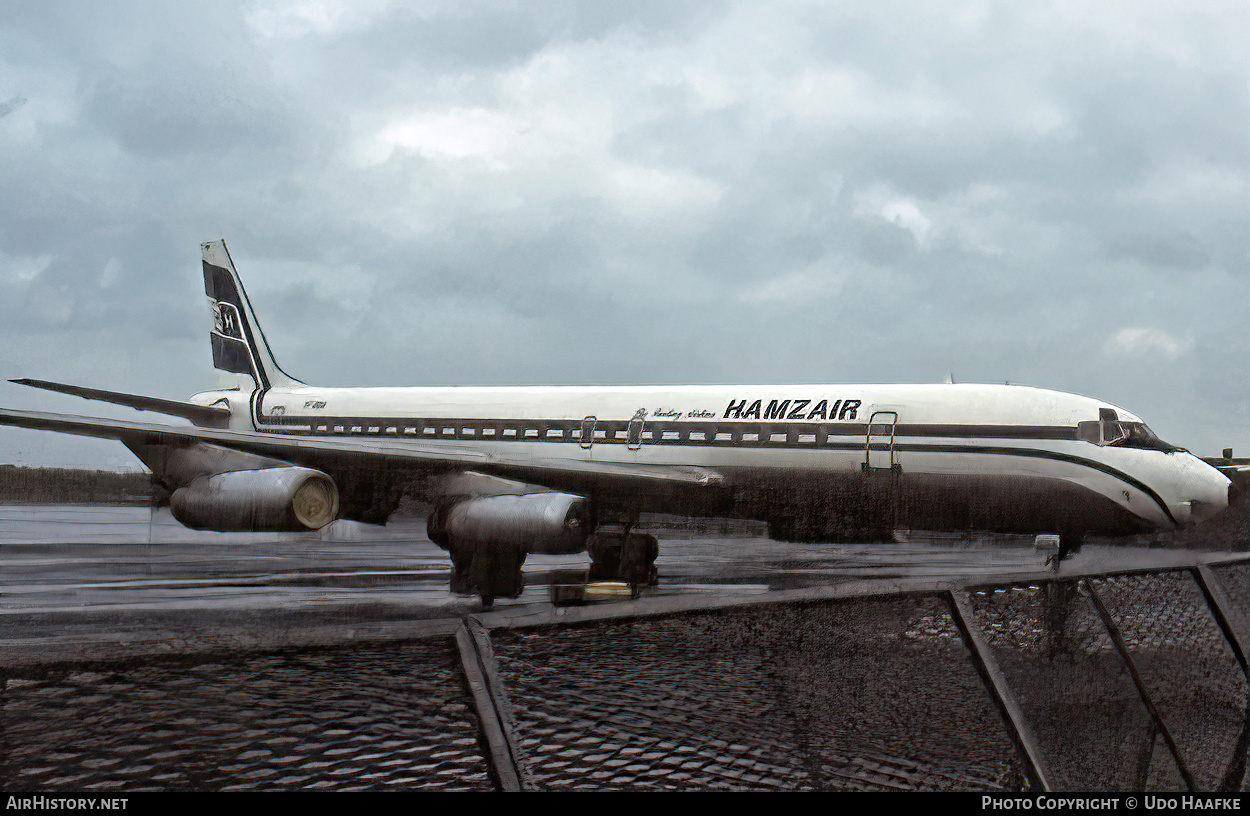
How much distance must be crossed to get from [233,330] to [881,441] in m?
18.2

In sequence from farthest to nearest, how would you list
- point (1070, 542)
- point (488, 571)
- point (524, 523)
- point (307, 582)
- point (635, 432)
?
point (307, 582), point (635, 432), point (488, 571), point (1070, 542), point (524, 523)

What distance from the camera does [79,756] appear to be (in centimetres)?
161

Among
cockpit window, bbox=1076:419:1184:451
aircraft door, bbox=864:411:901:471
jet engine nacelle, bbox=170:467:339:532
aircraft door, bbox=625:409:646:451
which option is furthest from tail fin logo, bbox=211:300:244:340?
cockpit window, bbox=1076:419:1184:451

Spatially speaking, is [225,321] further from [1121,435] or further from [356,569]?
[1121,435]

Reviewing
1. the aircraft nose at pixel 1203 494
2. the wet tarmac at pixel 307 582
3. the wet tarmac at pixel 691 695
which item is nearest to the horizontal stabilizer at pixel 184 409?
the wet tarmac at pixel 307 582

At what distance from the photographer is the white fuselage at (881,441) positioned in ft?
37.6

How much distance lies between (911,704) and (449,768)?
1.51 m

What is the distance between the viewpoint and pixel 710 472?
535 inches

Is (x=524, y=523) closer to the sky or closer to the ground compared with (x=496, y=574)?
closer to the sky

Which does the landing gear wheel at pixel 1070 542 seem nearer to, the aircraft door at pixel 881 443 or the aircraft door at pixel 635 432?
the aircraft door at pixel 881 443

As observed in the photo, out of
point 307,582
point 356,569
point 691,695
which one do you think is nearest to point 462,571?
point 307,582

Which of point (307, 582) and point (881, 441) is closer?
point (881, 441)

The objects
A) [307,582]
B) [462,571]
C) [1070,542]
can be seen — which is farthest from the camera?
[307,582]

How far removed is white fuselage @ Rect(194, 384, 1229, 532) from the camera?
451 inches
